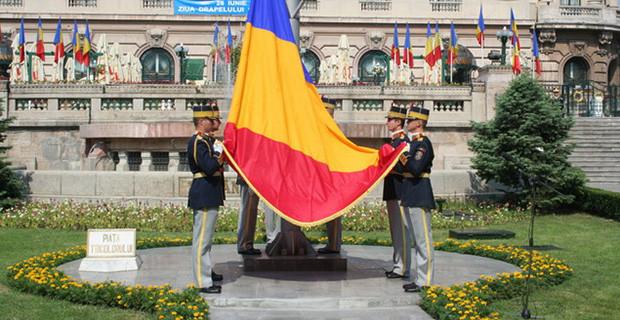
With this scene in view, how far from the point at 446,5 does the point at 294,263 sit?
126ft

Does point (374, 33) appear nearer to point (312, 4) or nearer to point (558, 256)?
point (312, 4)

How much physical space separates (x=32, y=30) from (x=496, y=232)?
116 feet

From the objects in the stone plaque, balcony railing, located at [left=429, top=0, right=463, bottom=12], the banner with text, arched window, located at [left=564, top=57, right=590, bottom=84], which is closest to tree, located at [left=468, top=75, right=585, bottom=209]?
the stone plaque

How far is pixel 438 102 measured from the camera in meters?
28.4

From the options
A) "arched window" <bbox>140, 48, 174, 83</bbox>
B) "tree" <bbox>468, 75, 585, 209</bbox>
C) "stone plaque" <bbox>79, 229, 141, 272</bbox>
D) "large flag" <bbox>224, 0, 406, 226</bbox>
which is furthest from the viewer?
"arched window" <bbox>140, 48, 174, 83</bbox>

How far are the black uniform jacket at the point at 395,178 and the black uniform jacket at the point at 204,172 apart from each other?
7.80ft

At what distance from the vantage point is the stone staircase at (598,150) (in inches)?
1033

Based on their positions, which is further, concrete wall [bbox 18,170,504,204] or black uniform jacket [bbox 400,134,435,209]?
concrete wall [bbox 18,170,504,204]

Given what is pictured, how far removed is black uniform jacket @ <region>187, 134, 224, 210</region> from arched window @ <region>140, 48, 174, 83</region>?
124 feet

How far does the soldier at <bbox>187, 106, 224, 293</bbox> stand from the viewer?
10.2 m

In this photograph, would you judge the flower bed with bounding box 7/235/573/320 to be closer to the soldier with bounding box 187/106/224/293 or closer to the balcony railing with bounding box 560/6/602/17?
the soldier with bounding box 187/106/224/293

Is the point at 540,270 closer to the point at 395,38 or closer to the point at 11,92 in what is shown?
the point at 11,92

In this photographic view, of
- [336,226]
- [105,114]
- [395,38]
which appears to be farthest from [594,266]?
[395,38]

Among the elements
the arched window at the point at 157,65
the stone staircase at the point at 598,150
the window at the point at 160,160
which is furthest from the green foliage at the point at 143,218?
the arched window at the point at 157,65
